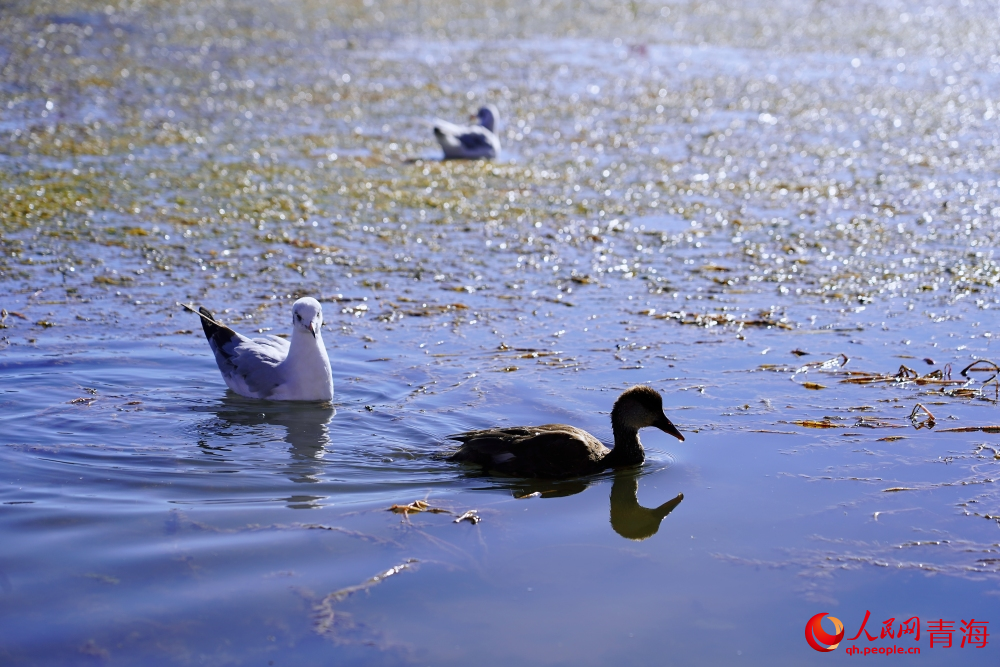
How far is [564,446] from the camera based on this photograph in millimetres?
5934

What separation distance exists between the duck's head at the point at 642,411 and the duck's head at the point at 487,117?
9.24 metres

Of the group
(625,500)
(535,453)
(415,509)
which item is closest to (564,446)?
(535,453)

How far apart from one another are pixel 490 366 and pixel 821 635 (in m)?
3.39

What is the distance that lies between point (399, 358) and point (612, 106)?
1010 centimetres

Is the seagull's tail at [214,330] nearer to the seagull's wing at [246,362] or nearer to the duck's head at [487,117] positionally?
the seagull's wing at [246,362]

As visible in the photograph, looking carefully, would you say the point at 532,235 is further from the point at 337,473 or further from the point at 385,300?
the point at 337,473

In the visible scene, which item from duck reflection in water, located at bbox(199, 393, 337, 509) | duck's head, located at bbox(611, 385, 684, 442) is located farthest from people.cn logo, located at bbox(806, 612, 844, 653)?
duck reflection in water, located at bbox(199, 393, 337, 509)

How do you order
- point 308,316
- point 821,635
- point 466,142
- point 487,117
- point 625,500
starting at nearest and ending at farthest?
1. point 821,635
2. point 625,500
3. point 308,316
4. point 466,142
5. point 487,117

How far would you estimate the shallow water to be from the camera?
4.57 metres

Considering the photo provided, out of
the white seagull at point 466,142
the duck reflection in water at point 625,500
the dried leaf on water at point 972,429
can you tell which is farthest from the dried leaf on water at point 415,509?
the white seagull at point 466,142

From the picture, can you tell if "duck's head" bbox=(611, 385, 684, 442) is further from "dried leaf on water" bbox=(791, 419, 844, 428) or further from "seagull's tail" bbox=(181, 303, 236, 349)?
Result: "seagull's tail" bbox=(181, 303, 236, 349)

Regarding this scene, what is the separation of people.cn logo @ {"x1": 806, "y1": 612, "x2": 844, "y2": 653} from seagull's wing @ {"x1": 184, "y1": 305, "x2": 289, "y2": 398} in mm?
3817

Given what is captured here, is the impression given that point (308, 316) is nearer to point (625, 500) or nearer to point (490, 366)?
point (490, 366)

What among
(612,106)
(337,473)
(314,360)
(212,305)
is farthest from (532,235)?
(612,106)
